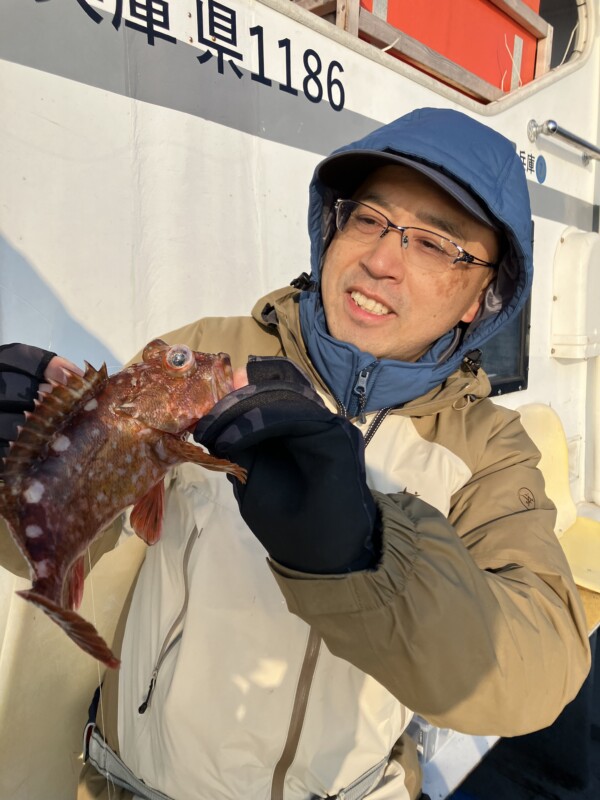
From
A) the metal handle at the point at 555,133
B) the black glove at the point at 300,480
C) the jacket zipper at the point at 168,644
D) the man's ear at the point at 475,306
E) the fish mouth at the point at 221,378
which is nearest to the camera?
the black glove at the point at 300,480

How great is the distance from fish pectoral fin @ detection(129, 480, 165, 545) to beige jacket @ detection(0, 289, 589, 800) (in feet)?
0.88

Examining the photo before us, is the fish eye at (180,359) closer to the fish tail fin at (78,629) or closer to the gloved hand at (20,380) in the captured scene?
the gloved hand at (20,380)

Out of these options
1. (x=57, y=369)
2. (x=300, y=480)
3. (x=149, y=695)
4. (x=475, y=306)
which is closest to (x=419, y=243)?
(x=475, y=306)

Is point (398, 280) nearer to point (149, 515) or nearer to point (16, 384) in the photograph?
point (149, 515)

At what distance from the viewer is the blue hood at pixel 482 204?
6.46 ft

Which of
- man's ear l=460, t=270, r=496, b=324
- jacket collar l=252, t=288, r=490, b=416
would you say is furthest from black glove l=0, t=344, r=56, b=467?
man's ear l=460, t=270, r=496, b=324

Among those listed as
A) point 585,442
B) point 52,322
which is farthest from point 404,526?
point 585,442

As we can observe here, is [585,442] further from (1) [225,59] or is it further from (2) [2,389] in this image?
(2) [2,389]

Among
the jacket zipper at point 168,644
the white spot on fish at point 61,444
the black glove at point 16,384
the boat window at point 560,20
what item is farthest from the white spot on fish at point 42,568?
the boat window at point 560,20

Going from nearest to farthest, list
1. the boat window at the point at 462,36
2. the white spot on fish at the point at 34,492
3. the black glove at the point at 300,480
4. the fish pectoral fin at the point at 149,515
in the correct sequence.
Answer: the black glove at the point at 300,480, the white spot on fish at the point at 34,492, the fish pectoral fin at the point at 149,515, the boat window at the point at 462,36

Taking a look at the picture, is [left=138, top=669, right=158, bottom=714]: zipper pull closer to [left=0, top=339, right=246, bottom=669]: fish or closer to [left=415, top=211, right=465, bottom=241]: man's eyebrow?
[left=0, top=339, right=246, bottom=669]: fish

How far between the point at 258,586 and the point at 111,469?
0.72 meters

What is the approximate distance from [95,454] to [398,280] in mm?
1213

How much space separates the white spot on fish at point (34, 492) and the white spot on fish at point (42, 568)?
0.17 m
